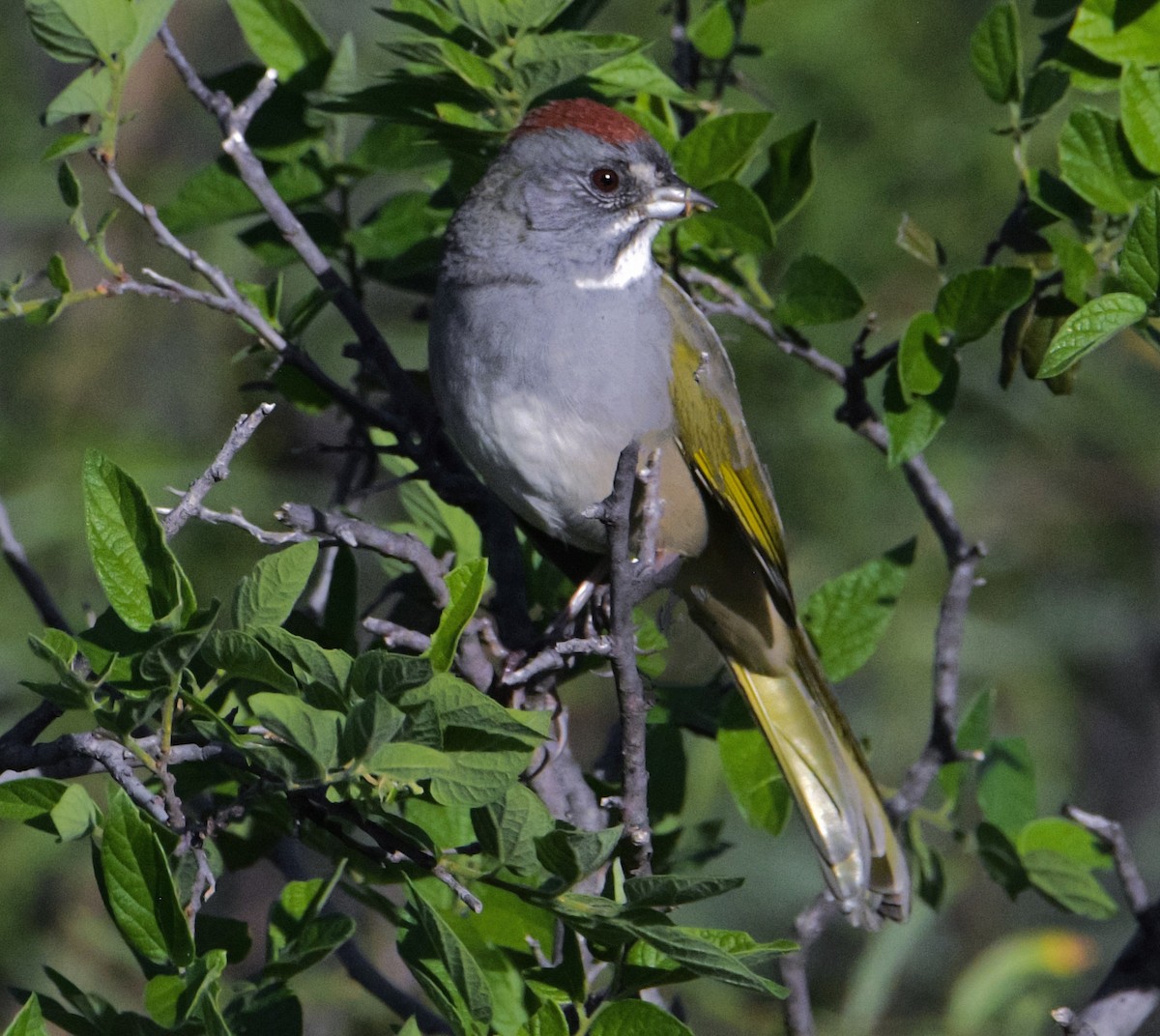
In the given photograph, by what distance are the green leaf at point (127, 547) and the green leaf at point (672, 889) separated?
25.7 inches

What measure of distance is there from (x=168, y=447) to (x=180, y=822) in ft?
9.33

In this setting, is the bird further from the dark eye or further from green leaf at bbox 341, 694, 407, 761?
green leaf at bbox 341, 694, 407, 761

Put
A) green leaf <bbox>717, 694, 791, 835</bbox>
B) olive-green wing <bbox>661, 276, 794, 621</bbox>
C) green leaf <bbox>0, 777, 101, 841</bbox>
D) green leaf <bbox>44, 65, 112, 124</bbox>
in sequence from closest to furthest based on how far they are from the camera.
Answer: green leaf <bbox>0, 777, 101, 841</bbox> < green leaf <bbox>44, 65, 112, 124</bbox> < green leaf <bbox>717, 694, 791, 835</bbox> < olive-green wing <bbox>661, 276, 794, 621</bbox>

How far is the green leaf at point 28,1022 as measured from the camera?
1.77 meters

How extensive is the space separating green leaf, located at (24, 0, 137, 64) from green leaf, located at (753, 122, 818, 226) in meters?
1.21

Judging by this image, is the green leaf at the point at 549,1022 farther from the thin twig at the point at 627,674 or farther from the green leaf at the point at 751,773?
the green leaf at the point at 751,773

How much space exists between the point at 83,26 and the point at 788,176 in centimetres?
130

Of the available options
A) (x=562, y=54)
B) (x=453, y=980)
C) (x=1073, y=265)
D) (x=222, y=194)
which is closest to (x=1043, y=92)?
(x=1073, y=265)

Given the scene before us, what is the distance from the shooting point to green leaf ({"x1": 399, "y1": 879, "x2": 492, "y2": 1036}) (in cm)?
191

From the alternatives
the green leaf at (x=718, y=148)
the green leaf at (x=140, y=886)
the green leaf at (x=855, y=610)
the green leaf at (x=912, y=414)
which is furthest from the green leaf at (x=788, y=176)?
the green leaf at (x=140, y=886)

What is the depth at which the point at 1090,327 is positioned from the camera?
2.29m

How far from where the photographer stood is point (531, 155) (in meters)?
3.22

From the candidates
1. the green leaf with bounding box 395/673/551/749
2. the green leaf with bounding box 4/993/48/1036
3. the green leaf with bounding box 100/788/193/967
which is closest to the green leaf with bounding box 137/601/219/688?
the green leaf with bounding box 100/788/193/967

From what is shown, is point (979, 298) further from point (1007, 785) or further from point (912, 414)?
point (1007, 785)
